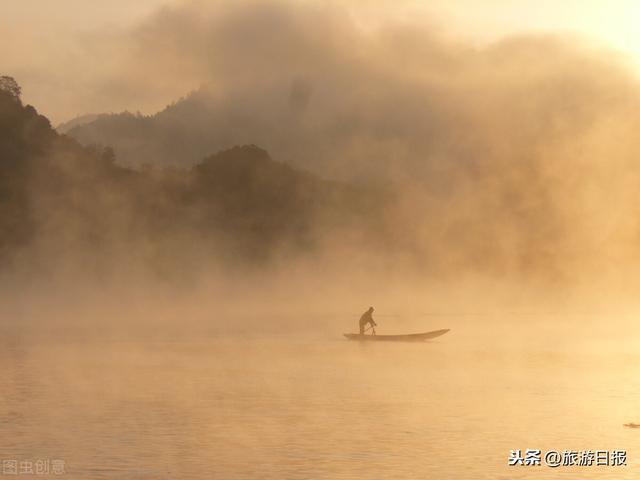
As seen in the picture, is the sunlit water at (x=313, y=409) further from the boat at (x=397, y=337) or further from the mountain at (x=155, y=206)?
the mountain at (x=155, y=206)

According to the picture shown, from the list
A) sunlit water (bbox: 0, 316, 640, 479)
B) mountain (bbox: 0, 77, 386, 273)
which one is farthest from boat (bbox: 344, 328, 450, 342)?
mountain (bbox: 0, 77, 386, 273)

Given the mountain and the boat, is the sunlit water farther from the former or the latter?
the mountain

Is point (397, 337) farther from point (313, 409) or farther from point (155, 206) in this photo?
point (155, 206)

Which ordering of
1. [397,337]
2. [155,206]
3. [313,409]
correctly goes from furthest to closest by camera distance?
[155,206] < [397,337] < [313,409]

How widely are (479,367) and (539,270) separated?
131150mm

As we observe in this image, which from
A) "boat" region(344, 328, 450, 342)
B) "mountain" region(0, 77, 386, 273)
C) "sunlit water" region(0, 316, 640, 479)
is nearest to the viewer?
"sunlit water" region(0, 316, 640, 479)

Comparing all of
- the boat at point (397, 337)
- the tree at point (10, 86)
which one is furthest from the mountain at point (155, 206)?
the boat at point (397, 337)

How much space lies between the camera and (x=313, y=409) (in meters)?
37.9

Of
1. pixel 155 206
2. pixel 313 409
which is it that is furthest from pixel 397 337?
pixel 155 206

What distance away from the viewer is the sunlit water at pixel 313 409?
2820 centimetres

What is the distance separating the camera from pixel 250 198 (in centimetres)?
14000

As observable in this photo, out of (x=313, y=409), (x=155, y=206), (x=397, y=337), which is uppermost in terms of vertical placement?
(x=155, y=206)

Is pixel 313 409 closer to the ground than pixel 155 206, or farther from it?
closer to the ground

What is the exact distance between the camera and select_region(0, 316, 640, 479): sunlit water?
28203 mm
